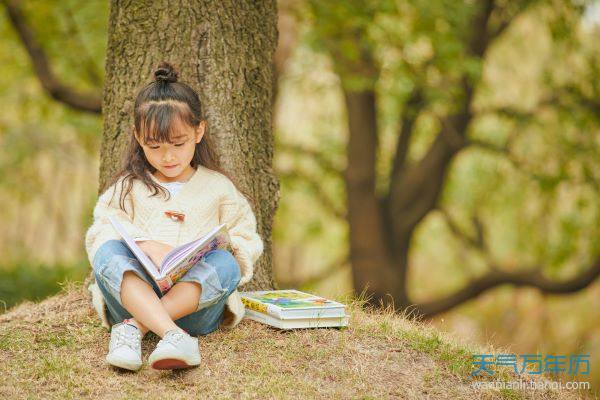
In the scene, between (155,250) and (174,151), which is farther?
(174,151)

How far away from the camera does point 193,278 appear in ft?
11.7

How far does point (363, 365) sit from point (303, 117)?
11053 millimetres

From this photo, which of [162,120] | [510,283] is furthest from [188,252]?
[510,283]

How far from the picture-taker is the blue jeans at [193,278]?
11.5ft

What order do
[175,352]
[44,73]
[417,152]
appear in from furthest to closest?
[417,152] < [44,73] < [175,352]

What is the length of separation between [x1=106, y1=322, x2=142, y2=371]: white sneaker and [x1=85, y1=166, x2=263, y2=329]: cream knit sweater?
0.38 meters

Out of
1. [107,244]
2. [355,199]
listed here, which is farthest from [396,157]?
[107,244]

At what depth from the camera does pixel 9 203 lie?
51.4ft

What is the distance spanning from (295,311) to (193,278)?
584 millimetres

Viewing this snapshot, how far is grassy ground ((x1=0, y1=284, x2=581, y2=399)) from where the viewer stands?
3275 mm

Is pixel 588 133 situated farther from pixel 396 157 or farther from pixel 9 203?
pixel 9 203

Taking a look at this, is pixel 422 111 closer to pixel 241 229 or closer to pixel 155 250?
pixel 241 229

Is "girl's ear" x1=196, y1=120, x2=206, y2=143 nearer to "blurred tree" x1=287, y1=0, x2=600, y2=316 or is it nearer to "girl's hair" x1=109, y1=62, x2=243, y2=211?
"girl's hair" x1=109, y1=62, x2=243, y2=211

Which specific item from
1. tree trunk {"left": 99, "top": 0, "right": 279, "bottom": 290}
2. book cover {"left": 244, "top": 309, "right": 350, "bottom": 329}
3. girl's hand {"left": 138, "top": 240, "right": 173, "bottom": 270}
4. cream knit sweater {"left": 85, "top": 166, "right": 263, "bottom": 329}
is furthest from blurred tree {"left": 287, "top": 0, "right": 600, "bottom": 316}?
girl's hand {"left": 138, "top": 240, "right": 173, "bottom": 270}
